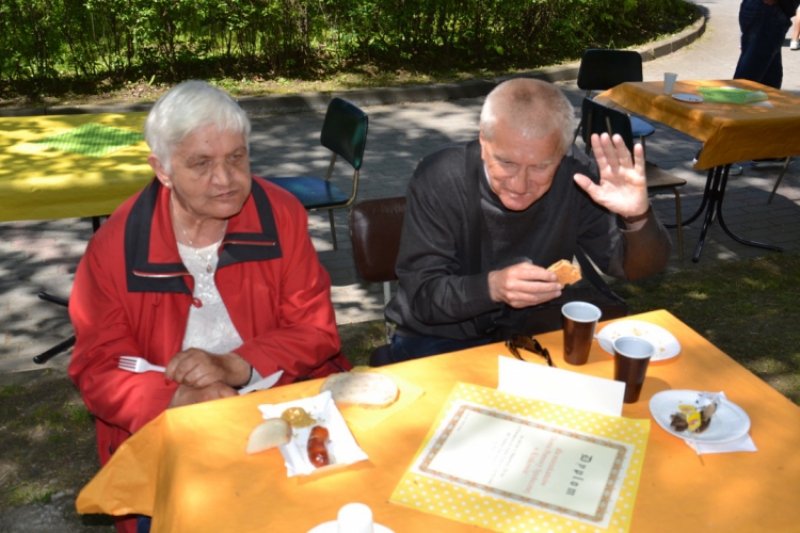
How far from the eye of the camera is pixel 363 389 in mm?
2166

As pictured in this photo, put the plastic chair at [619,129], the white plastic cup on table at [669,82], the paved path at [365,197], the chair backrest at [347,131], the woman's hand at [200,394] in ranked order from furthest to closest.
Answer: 1. the white plastic cup on table at [669,82]
2. the plastic chair at [619,129]
3. the paved path at [365,197]
4. the chair backrest at [347,131]
5. the woman's hand at [200,394]

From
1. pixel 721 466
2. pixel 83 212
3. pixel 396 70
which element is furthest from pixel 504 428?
pixel 396 70

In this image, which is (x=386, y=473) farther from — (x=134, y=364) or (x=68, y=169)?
(x=68, y=169)

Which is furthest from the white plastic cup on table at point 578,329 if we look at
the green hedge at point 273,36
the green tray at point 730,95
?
the green hedge at point 273,36

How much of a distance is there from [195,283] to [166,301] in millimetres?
131

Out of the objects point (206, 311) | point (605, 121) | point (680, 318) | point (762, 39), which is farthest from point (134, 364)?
point (762, 39)

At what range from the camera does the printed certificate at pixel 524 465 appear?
1.75m

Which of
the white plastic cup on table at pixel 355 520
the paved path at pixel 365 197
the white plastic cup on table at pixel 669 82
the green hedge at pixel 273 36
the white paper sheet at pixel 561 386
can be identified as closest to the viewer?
the white plastic cup on table at pixel 355 520

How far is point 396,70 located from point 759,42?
4284 millimetres

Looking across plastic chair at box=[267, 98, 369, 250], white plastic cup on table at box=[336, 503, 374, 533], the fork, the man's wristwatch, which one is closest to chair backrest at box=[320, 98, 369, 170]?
plastic chair at box=[267, 98, 369, 250]

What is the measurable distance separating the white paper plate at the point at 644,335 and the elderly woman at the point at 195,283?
923 millimetres

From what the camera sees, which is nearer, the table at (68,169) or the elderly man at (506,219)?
the elderly man at (506,219)

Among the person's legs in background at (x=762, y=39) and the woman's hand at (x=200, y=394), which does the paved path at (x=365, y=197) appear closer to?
the person's legs in background at (x=762, y=39)

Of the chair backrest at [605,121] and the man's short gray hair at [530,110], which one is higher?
the man's short gray hair at [530,110]
